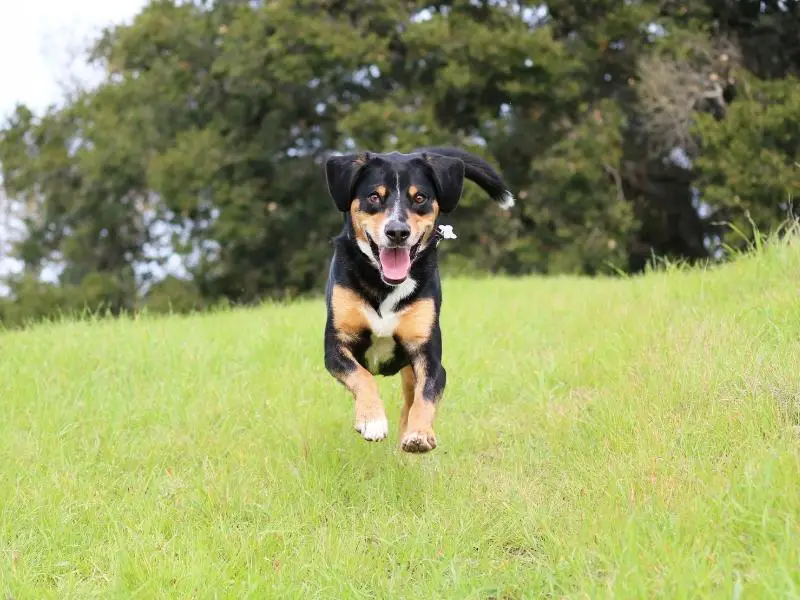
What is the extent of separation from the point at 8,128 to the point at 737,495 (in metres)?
28.8

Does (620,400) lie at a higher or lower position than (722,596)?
lower

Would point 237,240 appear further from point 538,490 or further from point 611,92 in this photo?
point 538,490

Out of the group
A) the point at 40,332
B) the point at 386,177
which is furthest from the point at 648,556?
the point at 40,332

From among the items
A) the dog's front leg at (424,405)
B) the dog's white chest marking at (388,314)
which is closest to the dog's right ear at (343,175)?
the dog's white chest marking at (388,314)

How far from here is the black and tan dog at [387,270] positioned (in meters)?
4.63

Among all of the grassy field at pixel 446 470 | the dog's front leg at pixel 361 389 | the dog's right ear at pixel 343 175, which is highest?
the dog's right ear at pixel 343 175

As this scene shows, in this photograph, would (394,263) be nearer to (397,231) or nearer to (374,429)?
(397,231)

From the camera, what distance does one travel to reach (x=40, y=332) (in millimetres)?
9391

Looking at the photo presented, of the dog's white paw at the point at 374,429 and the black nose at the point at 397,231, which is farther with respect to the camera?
the black nose at the point at 397,231

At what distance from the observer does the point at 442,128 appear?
22.1 m

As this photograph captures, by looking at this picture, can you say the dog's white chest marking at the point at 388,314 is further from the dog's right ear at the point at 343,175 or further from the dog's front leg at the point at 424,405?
the dog's right ear at the point at 343,175

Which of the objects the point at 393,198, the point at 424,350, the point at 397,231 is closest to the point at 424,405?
the point at 424,350

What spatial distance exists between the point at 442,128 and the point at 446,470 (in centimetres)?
1796

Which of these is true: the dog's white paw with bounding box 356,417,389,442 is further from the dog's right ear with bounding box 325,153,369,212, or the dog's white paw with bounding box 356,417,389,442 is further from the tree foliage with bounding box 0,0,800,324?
the tree foliage with bounding box 0,0,800,324
